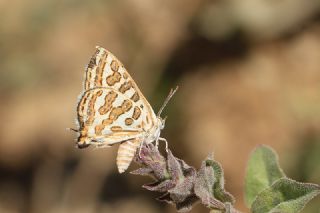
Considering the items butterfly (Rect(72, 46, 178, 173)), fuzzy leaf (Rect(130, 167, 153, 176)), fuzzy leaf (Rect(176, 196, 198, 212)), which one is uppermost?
butterfly (Rect(72, 46, 178, 173))

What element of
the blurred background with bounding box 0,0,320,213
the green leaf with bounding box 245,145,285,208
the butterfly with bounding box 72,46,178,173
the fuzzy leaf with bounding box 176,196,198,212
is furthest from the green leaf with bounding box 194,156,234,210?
the blurred background with bounding box 0,0,320,213

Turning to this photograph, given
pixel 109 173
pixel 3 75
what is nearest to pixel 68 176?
pixel 109 173

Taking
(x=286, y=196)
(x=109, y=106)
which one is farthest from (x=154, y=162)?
(x=109, y=106)

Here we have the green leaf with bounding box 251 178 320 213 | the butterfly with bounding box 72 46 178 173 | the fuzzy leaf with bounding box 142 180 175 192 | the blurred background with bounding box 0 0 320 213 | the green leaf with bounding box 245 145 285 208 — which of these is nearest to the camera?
the fuzzy leaf with bounding box 142 180 175 192

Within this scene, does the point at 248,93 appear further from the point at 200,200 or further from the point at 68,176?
the point at 200,200

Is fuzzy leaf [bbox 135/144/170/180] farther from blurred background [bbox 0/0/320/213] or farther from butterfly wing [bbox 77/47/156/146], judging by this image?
blurred background [bbox 0/0/320/213]

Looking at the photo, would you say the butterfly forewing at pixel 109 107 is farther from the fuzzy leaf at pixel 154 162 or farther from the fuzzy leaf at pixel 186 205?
the fuzzy leaf at pixel 186 205

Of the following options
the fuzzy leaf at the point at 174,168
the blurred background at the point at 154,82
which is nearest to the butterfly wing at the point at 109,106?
the fuzzy leaf at the point at 174,168
